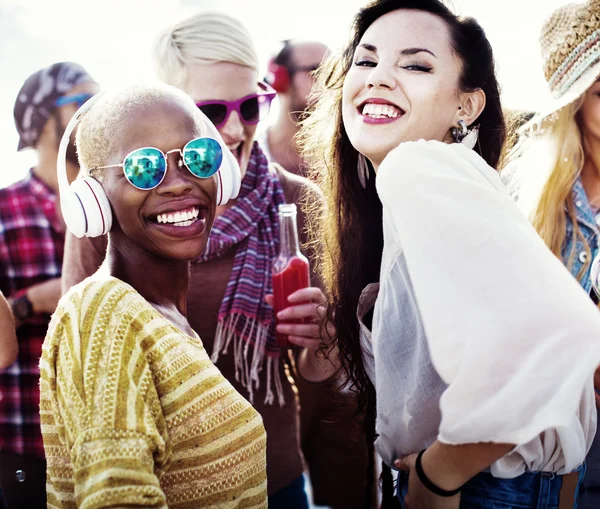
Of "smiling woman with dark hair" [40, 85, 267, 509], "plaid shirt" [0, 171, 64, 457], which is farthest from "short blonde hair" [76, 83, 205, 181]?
"plaid shirt" [0, 171, 64, 457]

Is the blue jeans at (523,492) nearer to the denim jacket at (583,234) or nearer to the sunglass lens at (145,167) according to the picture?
the denim jacket at (583,234)

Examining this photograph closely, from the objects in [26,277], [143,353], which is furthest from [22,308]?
[143,353]

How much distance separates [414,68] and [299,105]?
2347 mm

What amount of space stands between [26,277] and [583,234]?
247 cm

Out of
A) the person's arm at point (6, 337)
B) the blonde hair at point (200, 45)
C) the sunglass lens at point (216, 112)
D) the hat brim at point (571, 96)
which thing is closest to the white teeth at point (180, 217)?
the person's arm at point (6, 337)

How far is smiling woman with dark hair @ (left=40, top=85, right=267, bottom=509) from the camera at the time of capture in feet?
4.45

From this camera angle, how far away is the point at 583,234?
8.44 feet

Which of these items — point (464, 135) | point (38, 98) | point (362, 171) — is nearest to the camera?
point (464, 135)

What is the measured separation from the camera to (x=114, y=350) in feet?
4.66

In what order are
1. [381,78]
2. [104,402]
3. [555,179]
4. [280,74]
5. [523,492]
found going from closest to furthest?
[104,402] < [523,492] < [381,78] < [555,179] < [280,74]

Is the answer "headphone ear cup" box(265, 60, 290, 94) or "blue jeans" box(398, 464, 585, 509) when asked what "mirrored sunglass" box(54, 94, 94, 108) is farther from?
"blue jeans" box(398, 464, 585, 509)

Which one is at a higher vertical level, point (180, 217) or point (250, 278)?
point (180, 217)

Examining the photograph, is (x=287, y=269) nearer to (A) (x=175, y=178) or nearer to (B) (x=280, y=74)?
(A) (x=175, y=178)

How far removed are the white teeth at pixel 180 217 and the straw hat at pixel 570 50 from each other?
1675 mm
